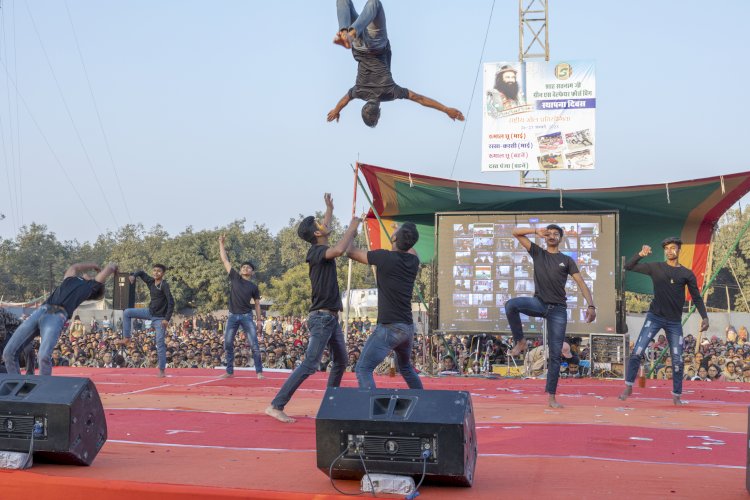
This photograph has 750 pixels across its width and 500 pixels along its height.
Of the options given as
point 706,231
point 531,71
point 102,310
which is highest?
point 531,71

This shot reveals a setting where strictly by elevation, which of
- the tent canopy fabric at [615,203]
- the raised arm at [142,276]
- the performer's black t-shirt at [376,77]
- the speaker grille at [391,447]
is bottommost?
the speaker grille at [391,447]

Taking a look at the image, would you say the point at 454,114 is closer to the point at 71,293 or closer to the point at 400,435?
the point at 71,293

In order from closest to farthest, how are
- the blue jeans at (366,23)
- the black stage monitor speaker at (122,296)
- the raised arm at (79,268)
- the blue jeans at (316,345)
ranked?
the blue jeans at (366,23), the blue jeans at (316,345), the raised arm at (79,268), the black stage monitor speaker at (122,296)

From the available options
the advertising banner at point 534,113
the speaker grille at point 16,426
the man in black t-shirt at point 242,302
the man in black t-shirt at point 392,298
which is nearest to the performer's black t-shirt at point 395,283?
the man in black t-shirt at point 392,298

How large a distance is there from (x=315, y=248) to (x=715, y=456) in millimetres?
3570

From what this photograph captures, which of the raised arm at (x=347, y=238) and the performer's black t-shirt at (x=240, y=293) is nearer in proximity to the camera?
the raised arm at (x=347, y=238)

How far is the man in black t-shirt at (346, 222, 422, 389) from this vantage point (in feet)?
22.2

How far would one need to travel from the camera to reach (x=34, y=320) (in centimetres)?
805

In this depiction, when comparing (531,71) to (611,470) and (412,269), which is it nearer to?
(412,269)

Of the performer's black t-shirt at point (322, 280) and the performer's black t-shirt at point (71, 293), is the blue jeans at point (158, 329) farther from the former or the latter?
the performer's black t-shirt at point (322, 280)

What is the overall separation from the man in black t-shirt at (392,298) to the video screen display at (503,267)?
29.4 feet

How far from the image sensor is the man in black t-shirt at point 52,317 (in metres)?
8.03

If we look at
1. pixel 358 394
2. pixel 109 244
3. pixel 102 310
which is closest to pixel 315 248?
pixel 358 394

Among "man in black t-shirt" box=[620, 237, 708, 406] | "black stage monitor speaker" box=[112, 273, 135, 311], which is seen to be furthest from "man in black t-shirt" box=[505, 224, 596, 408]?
"black stage monitor speaker" box=[112, 273, 135, 311]
